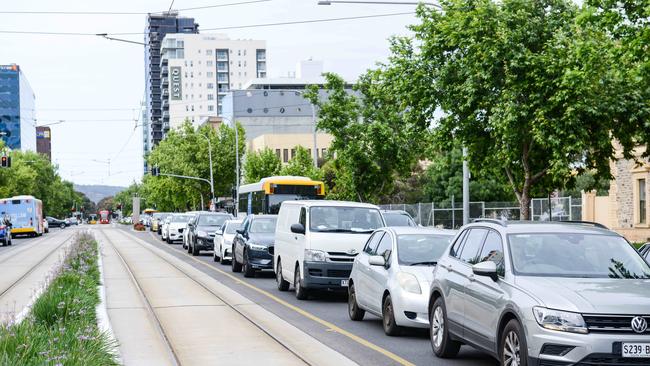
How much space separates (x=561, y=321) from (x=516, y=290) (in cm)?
72

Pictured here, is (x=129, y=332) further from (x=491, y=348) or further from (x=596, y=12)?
(x=596, y=12)

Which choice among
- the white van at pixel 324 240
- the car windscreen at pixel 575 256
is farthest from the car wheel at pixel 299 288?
the car windscreen at pixel 575 256

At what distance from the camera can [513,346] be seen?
8.84m

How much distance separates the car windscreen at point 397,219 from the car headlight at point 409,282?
12820 mm

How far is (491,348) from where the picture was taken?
Result: 942 cm

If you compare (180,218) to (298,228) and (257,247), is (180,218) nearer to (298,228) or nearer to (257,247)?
(257,247)

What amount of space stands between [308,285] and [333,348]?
6133 mm

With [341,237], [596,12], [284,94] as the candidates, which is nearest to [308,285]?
[341,237]

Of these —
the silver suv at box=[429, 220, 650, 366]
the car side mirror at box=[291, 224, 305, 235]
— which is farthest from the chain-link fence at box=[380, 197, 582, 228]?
the silver suv at box=[429, 220, 650, 366]

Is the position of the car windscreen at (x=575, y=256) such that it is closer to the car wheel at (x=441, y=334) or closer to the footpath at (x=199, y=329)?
the car wheel at (x=441, y=334)

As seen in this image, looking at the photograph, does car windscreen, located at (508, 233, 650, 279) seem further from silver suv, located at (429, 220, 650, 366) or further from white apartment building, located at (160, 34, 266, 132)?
white apartment building, located at (160, 34, 266, 132)

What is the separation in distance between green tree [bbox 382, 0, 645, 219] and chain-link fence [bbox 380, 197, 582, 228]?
12.5m

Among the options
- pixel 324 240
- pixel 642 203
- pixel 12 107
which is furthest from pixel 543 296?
pixel 12 107

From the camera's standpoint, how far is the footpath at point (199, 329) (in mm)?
11320
